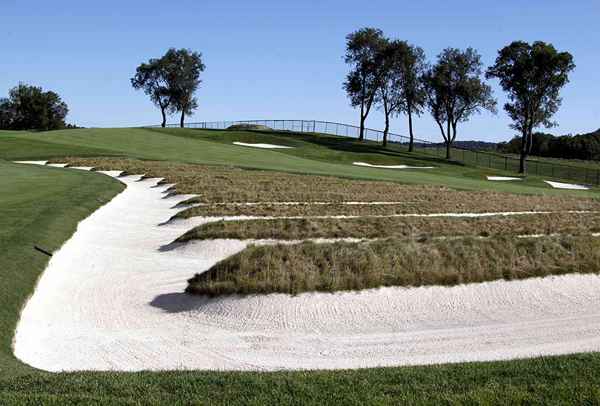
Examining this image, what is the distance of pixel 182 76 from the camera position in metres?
109

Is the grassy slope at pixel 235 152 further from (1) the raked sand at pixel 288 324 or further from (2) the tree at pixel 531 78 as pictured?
(1) the raked sand at pixel 288 324

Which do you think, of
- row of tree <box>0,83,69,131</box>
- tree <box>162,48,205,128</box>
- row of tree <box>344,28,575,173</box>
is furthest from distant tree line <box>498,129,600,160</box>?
row of tree <box>0,83,69,131</box>

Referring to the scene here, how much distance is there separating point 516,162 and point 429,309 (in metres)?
67.2

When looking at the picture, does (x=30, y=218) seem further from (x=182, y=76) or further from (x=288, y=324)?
(x=182, y=76)

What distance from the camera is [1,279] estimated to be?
12.9m

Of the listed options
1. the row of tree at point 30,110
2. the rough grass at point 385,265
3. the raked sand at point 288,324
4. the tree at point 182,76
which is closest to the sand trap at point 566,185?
the rough grass at point 385,265

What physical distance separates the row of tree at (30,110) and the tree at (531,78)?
85555 millimetres

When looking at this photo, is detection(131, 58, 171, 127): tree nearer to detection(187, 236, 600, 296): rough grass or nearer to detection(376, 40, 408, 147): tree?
detection(376, 40, 408, 147): tree

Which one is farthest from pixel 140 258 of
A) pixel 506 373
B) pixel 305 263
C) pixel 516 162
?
pixel 516 162

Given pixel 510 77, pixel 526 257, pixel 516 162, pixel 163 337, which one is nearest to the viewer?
pixel 163 337

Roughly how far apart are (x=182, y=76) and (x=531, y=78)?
60.4m

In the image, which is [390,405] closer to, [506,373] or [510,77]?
[506,373]

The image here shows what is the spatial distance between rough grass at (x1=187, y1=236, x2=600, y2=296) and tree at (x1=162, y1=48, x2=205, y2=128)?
9863 centimetres

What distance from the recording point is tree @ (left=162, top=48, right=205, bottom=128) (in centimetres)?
10919
